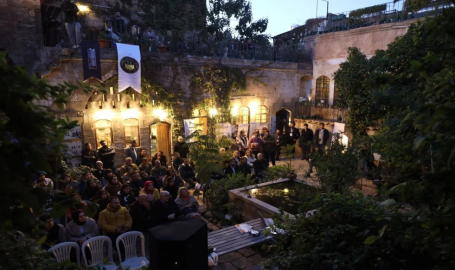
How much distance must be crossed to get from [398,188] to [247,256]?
17.2 ft

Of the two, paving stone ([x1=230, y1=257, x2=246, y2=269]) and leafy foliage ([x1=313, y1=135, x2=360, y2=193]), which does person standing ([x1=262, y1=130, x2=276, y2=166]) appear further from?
paving stone ([x1=230, y1=257, x2=246, y2=269])

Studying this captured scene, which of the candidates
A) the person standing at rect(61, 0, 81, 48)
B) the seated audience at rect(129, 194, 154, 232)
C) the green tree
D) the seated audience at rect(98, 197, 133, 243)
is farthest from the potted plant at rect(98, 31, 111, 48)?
the green tree

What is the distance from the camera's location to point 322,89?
17.8 meters

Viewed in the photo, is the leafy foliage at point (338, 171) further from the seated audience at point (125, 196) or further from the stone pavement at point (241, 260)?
the seated audience at point (125, 196)

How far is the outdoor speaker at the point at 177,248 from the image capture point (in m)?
4.39

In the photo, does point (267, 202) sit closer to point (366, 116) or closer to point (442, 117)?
point (366, 116)

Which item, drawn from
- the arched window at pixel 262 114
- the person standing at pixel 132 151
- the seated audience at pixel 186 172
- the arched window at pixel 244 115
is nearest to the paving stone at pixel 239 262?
the seated audience at pixel 186 172

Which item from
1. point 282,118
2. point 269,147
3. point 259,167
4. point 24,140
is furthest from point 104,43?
point 24,140

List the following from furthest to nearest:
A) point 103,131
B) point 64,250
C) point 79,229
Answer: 1. point 103,131
2. point 79,229
3. point 64,250

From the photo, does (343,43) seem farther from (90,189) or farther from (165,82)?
(90,189)

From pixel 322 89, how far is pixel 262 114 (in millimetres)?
3683

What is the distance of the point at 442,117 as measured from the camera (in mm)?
1696

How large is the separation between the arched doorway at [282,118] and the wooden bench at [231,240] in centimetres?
1177

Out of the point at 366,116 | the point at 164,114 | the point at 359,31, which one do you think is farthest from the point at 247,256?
Answer: the point at 359,31
